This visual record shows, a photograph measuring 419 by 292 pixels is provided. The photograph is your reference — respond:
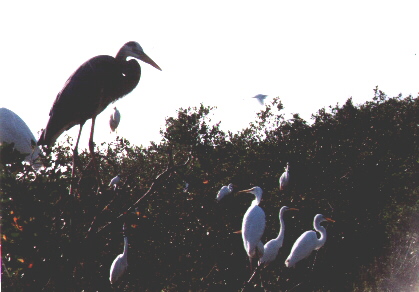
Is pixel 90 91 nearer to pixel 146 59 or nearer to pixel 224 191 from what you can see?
pixel 146 59

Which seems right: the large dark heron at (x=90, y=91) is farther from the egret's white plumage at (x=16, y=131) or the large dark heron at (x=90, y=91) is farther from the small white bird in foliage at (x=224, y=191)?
the small white bird in foliage at (x=224, y=191)

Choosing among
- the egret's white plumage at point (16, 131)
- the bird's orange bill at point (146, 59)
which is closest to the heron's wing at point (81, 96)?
the bird's orange bill at point (146, 59)

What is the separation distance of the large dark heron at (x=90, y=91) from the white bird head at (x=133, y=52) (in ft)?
0.71

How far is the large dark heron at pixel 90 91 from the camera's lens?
5199mm

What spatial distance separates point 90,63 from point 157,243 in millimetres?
2380

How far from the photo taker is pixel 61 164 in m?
2.94

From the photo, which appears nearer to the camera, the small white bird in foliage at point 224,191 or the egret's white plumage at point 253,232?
the egret's white plumage at point 253,232

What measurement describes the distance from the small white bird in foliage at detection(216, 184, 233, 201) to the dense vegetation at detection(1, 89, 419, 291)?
0.11m

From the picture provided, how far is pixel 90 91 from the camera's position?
539cm

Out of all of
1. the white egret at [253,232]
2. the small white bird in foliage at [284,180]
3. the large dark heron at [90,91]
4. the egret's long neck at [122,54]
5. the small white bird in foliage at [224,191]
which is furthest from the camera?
the small white bird in foliage at [284,180]

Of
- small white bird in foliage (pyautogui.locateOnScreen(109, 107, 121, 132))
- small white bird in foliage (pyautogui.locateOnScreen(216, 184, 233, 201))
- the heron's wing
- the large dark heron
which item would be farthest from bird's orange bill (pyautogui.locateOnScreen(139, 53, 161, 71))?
small white bird in foliage (pyautogui.locateOnScreen(109, 107, 121, 132))

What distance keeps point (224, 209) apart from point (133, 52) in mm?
3082

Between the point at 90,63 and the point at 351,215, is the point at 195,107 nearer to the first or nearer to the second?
the point at 351,215

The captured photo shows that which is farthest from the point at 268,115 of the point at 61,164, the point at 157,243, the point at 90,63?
the point at 61,164
